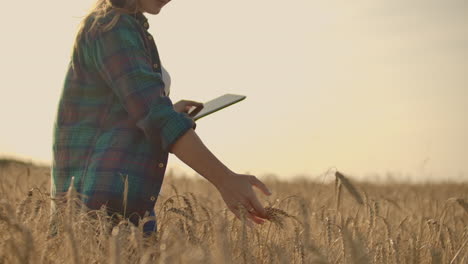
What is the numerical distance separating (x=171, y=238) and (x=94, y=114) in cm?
66

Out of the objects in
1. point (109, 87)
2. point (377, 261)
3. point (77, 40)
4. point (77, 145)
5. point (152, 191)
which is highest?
point (77, 40)

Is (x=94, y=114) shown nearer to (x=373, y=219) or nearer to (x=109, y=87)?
(x=109, y=87)

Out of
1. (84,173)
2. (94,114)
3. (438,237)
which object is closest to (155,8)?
(94,114)

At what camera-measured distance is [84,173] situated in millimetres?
2289

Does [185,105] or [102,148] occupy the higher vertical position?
[185,105]

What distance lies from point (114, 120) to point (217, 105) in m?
0.48

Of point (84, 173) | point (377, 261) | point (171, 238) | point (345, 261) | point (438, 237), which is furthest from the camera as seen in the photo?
point (438, 237)

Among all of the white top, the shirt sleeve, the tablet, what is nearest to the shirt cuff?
the shirt sleeve

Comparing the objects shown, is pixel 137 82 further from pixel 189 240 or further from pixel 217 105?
pixel 217 105

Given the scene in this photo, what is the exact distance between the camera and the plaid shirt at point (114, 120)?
206 cm

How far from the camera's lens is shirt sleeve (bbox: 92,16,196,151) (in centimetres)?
199

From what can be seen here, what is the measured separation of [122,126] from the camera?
2.22m

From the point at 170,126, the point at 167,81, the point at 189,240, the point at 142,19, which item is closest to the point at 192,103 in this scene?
the point at 167,81

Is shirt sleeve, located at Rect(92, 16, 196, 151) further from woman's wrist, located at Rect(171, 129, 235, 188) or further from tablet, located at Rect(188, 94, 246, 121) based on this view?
tablet, located at Rect(188, 94, 246, 121)
